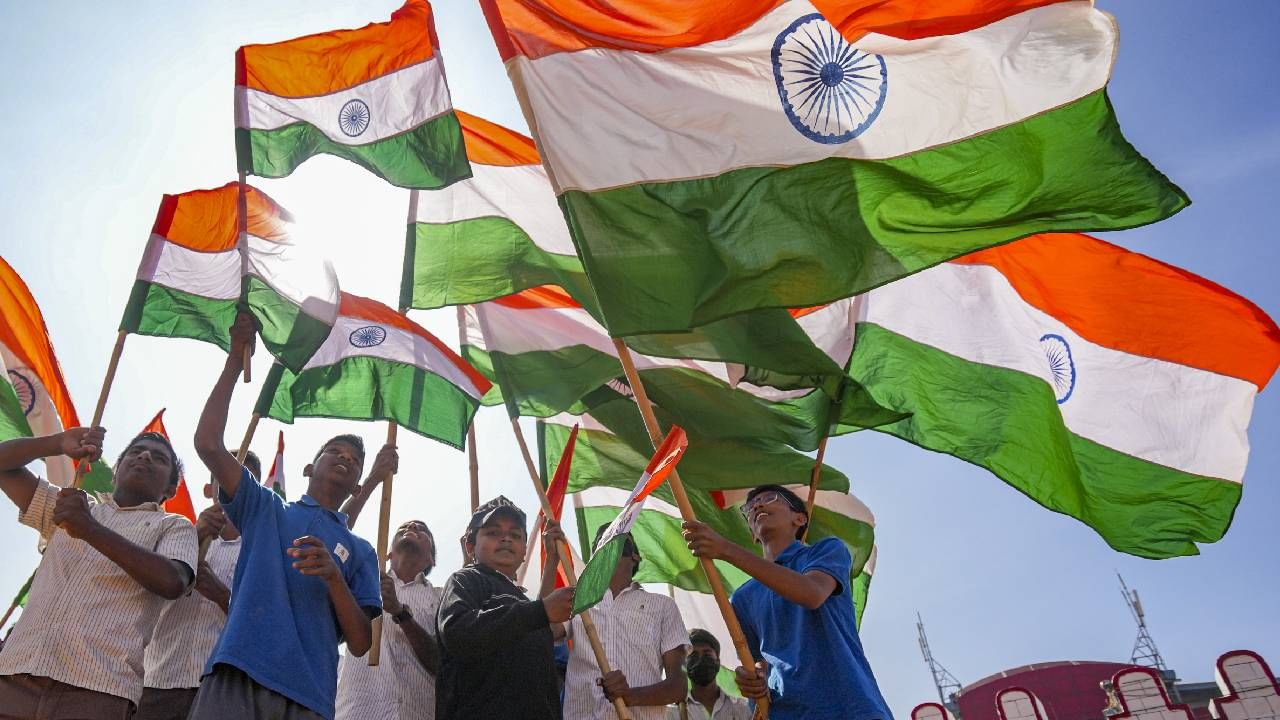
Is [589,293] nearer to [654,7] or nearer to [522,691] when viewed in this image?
→ [654,7]

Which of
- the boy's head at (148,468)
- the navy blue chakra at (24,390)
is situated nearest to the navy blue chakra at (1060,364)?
the boy's head at (148,468)

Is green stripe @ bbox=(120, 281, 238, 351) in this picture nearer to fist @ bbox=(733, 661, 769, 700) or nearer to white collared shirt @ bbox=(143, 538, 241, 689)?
white collared shirt @ bbox=(143, 538, 241, 689)

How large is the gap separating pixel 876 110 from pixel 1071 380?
3.06 metres

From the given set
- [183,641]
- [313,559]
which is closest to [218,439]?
[313,559]

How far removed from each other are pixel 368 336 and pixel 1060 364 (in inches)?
193

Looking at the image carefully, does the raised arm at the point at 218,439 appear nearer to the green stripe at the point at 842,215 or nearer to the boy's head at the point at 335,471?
the boy's head at the point at 335,471

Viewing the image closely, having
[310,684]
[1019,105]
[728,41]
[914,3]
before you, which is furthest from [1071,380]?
[310,684]

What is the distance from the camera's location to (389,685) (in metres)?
5.36

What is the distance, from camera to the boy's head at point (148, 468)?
475 centimetres

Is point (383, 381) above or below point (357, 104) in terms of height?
below

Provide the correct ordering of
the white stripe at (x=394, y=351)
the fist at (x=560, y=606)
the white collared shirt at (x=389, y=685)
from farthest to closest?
the white stripe at (x=394, y=351), the white collared shirt at (x=389, y=685), the fist at (x=560, y=606)

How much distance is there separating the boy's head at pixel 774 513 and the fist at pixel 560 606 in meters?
1.07

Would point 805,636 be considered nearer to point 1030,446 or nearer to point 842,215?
point 842,215

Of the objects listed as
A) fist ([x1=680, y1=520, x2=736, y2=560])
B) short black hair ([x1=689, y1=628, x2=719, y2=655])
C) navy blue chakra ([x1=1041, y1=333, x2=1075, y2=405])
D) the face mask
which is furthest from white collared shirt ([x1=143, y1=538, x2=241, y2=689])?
navy blue chakra ([x1=1041, y1=333, x2=1075, y2=405])
